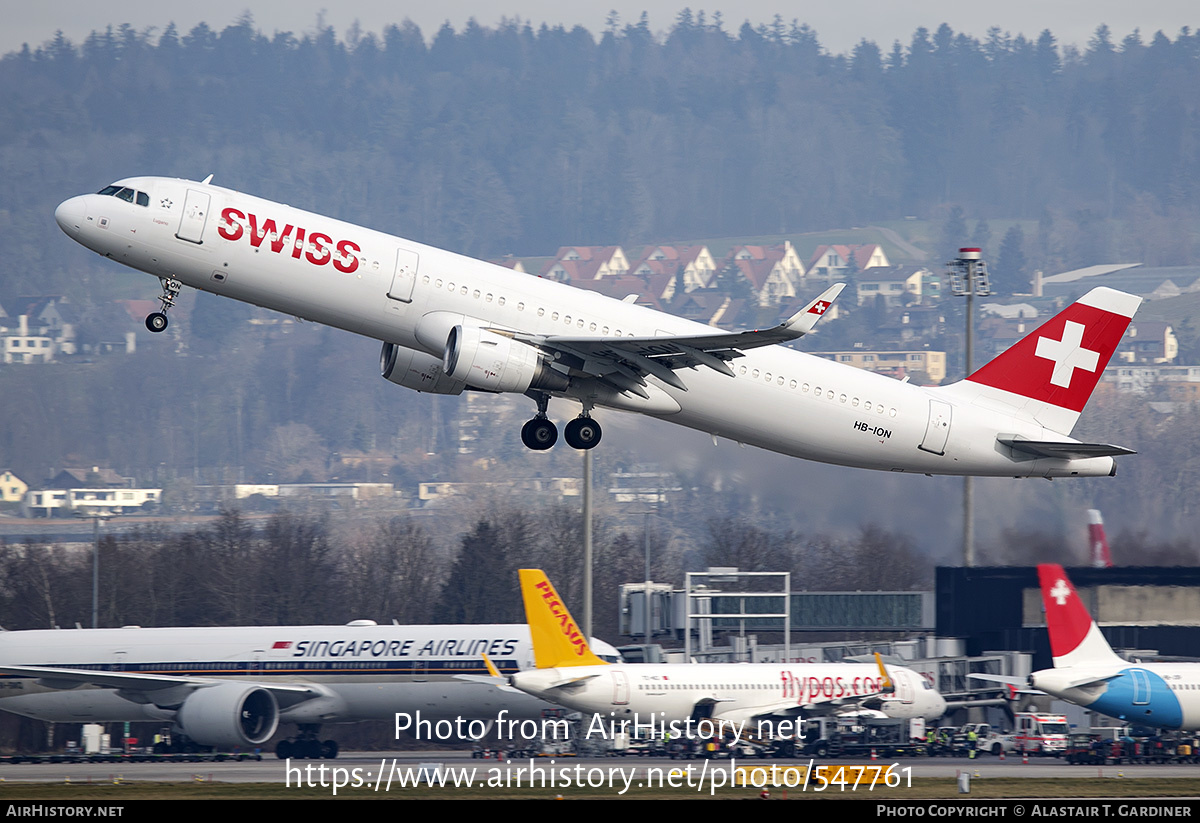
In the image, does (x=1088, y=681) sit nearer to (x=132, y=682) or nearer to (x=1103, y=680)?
(x=1103, y=680)

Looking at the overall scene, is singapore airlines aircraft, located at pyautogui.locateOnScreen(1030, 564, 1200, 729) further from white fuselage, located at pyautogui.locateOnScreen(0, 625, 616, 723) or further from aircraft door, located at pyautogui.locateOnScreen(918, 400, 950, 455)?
white fuselage, located at pyautogui.locateOnScreen(0, 625, 616, 723)

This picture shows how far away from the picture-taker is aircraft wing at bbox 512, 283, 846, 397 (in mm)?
38656

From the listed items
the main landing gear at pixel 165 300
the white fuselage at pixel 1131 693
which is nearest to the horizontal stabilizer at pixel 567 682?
the white fuselage at pixel 1131 693

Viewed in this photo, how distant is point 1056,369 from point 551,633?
17.1 m

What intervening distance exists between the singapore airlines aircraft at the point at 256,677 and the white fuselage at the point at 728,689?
424cm

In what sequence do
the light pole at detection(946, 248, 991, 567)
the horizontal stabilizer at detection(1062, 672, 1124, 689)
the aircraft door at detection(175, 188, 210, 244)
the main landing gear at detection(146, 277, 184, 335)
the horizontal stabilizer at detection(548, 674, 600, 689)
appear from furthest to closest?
the light pole at detection(946, 248, 991, 567), the horizontal stabilizer at detection(1062, 672, 1124, 689), the horizontal stabilizer at detection(548, 674, 600, 689), the main landing gear at detection(146, 277, 184, 335), the aircraft door at detection(175, 188, 210, 244)

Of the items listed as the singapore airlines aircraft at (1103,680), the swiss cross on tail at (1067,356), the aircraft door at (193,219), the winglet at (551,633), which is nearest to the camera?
the aircraft door at (193,219)

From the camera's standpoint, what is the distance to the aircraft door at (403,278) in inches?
1550

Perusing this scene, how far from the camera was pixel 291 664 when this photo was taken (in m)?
58.5

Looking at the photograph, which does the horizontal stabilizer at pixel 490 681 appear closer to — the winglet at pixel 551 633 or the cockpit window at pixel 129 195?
the winglet at pixel 551 633

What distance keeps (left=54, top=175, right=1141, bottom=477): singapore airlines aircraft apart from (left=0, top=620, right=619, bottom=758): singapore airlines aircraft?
55.0 ft

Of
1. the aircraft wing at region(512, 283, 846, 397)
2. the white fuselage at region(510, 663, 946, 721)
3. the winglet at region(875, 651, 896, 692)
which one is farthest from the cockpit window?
the winglet at region(875, 651, 896, 692)
